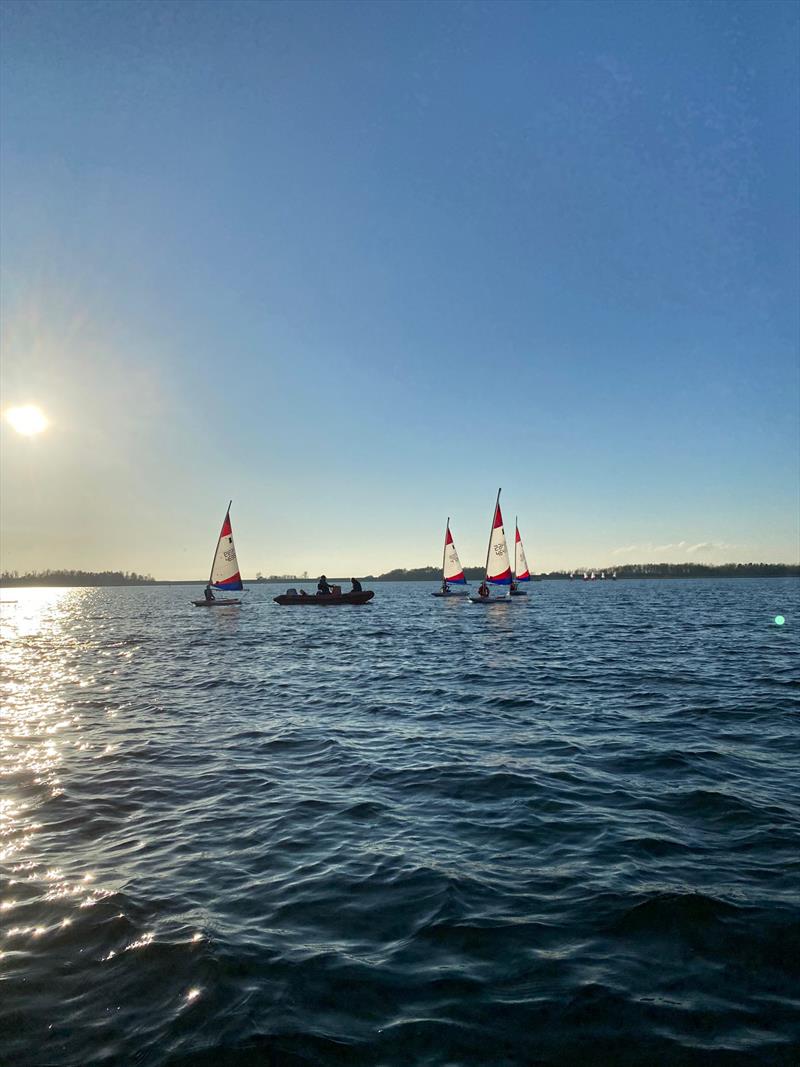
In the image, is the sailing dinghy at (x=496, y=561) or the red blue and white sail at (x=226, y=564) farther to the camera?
the red blue and white sail at (x=226, y=564)

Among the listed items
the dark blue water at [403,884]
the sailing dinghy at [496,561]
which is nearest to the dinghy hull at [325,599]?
the sailing dinghy at [496,561]

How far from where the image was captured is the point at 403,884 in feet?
20.6

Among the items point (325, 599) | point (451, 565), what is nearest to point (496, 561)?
point (451, 565)

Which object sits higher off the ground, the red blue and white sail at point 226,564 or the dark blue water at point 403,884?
the red blue and white sail at point 226,564

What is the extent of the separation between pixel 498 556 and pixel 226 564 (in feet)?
103

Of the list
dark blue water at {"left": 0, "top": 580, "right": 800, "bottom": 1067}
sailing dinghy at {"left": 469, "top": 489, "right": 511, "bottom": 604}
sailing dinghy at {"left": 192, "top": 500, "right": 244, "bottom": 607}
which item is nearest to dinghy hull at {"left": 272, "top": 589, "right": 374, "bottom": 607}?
sailing dinghy at {"left": 192, "top": 500, "right": 244, "bottom": 607}

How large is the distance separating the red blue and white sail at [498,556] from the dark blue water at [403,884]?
4917 cm

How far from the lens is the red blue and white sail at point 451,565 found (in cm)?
7512

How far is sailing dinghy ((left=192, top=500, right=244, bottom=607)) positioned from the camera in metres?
68.6

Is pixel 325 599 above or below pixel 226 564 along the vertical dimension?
below

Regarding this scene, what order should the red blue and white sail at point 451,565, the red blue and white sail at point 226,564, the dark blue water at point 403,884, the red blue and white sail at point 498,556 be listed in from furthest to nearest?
the red blue and white sail at point 451,565
the red blue and white sail at point 226,564
the red blue and white sail at point 498,556
the dark blue water at point 403,884

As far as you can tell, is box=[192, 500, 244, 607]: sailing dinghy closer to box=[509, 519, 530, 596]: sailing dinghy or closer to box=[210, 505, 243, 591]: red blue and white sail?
box=[210, 505, 243, 591]: red blue and white sail

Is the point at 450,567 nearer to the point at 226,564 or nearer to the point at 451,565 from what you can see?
the point at 451,565

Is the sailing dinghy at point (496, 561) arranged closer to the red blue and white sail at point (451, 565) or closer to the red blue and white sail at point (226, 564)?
the red blue and white sail at point (451, 565)
